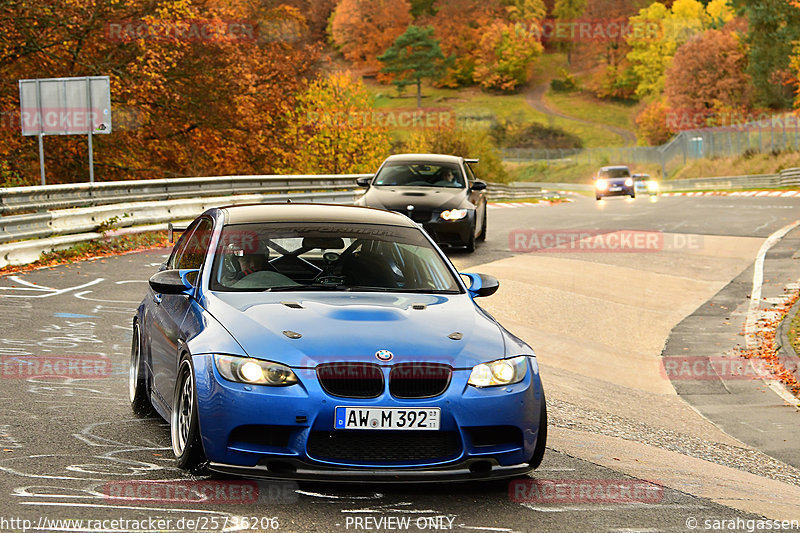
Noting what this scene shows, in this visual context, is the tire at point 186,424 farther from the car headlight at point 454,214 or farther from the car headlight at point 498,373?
the car headlight at point 454,214

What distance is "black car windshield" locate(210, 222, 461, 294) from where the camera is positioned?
22.5 ft

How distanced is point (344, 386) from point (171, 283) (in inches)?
66.6

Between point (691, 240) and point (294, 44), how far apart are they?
33.4m

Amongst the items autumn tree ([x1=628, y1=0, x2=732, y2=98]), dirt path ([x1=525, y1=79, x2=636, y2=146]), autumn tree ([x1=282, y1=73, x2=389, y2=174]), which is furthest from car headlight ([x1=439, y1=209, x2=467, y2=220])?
autumn tree ([x1=628, y1=0, x2=732, y2=98])

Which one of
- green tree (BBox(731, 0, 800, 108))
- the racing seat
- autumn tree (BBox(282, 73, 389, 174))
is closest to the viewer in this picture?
the racing seat

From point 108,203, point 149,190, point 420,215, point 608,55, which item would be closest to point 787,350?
point 420,215

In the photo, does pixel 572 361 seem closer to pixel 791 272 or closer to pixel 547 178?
pixel 791 272

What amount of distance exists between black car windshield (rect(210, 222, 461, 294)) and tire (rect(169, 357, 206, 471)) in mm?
790

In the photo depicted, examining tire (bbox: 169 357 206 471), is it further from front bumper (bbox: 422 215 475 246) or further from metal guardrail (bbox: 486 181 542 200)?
metal guardrail (bbox: 486 181 542 200)

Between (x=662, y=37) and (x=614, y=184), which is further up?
(x=662, y=37)

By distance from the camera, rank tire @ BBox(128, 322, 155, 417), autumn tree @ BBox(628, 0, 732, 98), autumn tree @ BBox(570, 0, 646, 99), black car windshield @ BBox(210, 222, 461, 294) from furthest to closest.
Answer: autumn tree @ BBox(570, 0, 646, 99) < autumn tree @ BBox(628, 0, 732, 98) < tire @ BBox(128, 322, 155, 417) < black car windshield @ BBox(210, 222, 461, 294)

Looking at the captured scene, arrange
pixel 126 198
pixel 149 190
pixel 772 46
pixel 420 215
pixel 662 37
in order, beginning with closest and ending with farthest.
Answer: pixel 420 215 → pixel 126 198 → pixel 149 190 → pixel 772 46 → pixel 662 37

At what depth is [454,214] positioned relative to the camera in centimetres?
1911

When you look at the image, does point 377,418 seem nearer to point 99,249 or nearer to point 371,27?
point 99,249
